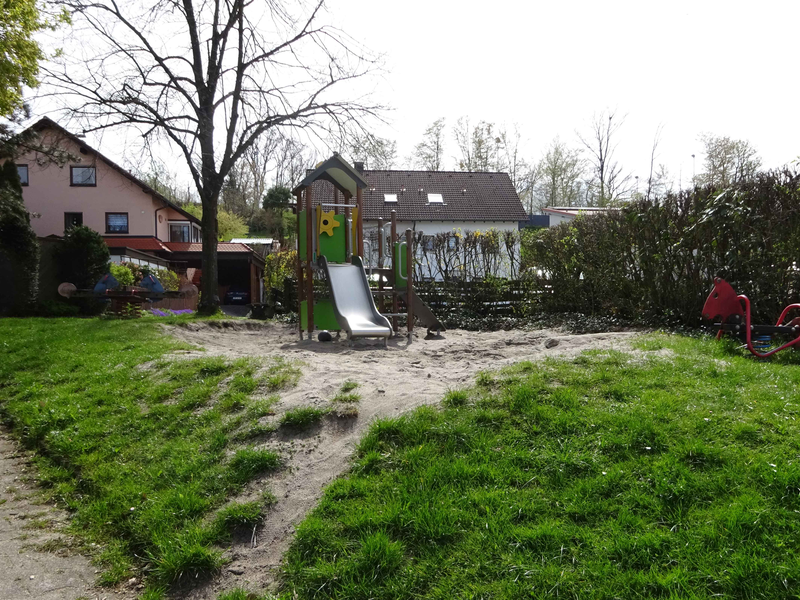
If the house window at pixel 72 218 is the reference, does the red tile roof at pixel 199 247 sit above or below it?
below

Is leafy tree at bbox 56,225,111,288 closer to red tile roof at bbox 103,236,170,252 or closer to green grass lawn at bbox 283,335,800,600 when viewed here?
green grass lawn at bbox 283,335,800,600

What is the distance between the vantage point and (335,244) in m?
11.8

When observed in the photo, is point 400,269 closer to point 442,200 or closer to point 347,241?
point 347,241

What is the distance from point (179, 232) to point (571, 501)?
39.2 metres

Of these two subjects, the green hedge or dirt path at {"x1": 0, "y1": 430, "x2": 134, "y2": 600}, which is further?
the green hedge

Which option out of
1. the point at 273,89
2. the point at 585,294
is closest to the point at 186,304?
the point at 273,89

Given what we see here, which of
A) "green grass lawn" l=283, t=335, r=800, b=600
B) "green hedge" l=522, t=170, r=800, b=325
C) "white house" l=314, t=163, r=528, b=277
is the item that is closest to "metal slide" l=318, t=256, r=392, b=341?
"green hedge" l=522, t=170, r=800, b=325

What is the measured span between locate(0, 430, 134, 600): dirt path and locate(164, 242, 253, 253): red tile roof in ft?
99.9

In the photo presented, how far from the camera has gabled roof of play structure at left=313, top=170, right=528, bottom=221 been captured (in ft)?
112

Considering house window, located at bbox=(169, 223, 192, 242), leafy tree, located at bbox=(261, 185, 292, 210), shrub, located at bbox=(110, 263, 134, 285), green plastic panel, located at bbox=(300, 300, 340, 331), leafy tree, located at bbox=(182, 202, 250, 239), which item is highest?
leafy tree, located at bbox=(261, 185, 292, 210)

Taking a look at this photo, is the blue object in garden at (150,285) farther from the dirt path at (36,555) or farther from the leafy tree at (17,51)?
the dirt path at (36,555)

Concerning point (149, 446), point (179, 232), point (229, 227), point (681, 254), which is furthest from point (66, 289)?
point (229, 227)

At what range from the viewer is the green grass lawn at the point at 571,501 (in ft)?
9.13

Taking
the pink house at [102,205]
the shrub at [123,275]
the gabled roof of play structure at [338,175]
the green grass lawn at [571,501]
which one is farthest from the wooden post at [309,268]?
the pink house at [102,205]
